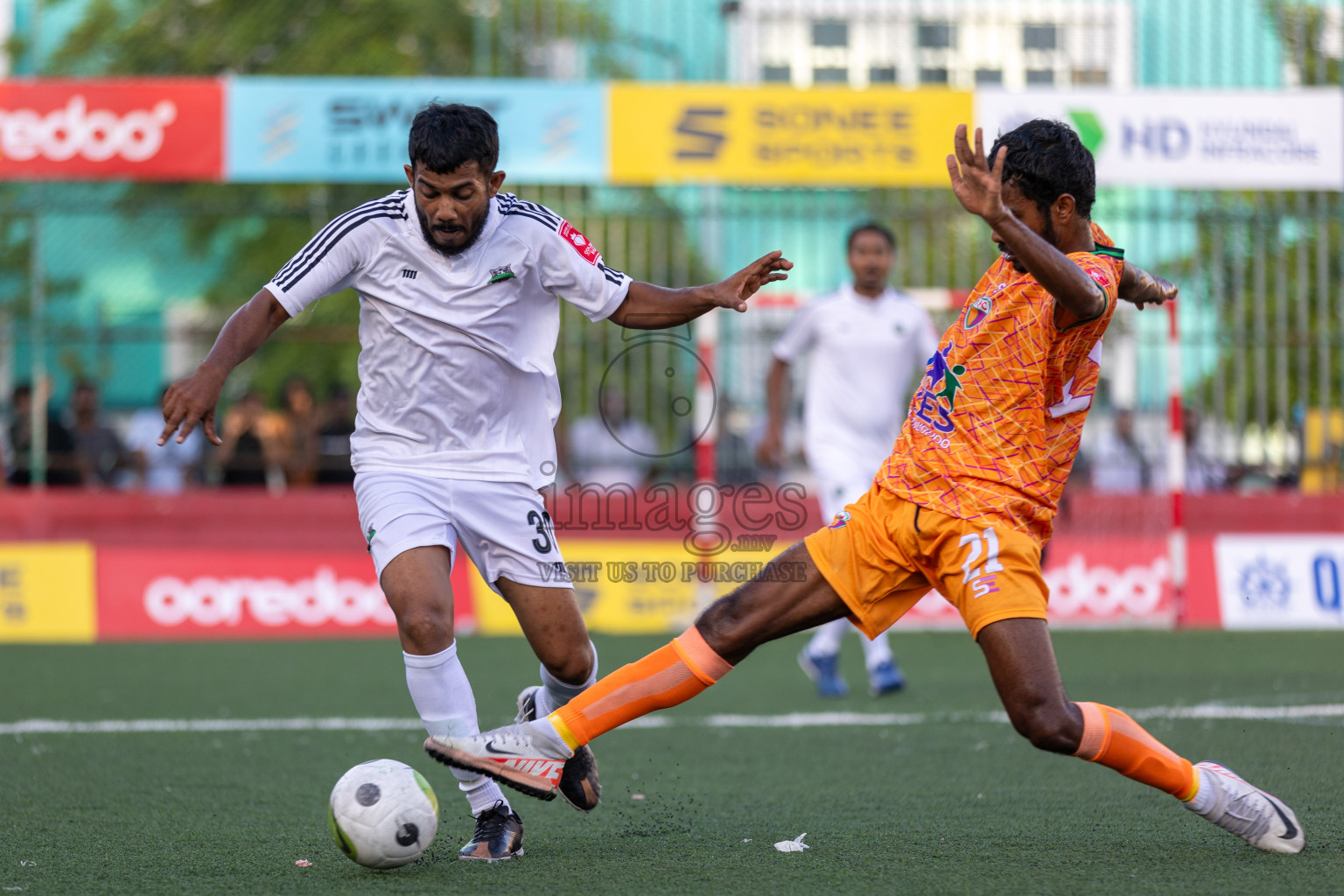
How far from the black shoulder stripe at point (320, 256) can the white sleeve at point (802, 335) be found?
4.25 metres

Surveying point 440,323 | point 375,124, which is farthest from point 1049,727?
point 375,124

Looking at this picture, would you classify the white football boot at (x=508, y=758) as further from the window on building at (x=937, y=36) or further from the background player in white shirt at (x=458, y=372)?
the window on building at (x=937, y=36)

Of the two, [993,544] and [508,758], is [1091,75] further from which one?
[508,758]

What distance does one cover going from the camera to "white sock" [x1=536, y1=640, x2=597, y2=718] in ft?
15.6

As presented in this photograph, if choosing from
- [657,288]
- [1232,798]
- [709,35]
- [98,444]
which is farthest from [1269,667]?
[98,444]

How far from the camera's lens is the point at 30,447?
14.0 metres

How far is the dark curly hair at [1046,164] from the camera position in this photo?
13.3ft

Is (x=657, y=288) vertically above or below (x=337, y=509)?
above

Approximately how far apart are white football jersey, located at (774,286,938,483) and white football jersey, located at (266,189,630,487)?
3890mm

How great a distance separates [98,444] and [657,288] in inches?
431

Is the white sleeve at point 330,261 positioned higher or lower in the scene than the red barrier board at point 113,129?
lower

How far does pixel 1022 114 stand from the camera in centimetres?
1230

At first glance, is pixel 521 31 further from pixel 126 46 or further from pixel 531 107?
pixel 126 46

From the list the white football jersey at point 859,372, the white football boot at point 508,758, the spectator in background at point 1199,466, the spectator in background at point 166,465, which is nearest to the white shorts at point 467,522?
the white football boot at point 508,758
